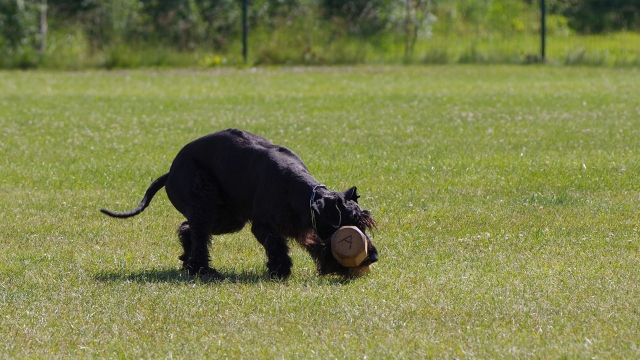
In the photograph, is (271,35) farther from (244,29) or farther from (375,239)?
(375,239)

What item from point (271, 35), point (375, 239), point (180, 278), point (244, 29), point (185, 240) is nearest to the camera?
point (180, 278)

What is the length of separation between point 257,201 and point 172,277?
0.84 metres

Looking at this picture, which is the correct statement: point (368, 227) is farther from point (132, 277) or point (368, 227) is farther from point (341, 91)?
point (341, 91)

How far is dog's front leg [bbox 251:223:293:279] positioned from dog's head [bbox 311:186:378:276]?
259 mm

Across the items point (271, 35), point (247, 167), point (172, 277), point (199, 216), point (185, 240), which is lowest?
point (172, 277)

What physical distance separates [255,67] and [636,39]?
1037 centimetres

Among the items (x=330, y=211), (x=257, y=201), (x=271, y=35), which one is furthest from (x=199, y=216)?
(x=271, y=35)

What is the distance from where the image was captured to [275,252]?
641 cm

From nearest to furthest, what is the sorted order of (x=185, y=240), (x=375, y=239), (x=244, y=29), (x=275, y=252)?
1. (x=275, y=252)
2. (x=185, y=240)
3. (x=375, y=239)
4. (x=244, y=29)

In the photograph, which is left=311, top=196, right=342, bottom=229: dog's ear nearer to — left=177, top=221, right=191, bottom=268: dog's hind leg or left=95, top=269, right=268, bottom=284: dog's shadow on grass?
left=95, top=269, right=268, bottom=284: dog's shadow on grass

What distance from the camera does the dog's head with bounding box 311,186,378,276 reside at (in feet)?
20.3

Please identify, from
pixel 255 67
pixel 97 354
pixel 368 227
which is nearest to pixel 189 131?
pixel 368 227

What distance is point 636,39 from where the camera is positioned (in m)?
25.9

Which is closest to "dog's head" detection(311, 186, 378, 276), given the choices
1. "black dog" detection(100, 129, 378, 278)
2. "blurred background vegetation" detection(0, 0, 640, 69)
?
"black dog" detection(100, 129, 378, 278)
